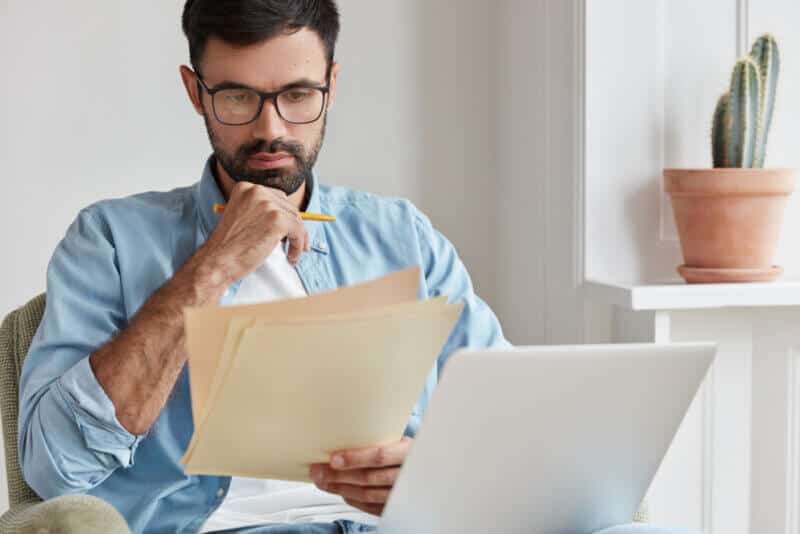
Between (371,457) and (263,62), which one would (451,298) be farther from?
(371,457)

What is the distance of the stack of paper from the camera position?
36.7 inches

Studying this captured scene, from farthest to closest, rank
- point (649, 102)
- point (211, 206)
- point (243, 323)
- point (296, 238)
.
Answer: point (649, 102) → point (211, 206) → point (296, 238) → point (243, 323)

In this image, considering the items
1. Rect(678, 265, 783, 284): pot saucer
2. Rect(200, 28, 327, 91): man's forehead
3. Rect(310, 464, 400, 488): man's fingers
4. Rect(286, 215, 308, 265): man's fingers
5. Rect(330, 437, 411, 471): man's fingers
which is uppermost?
Rect(200, 28, 327, 91): man's forehead

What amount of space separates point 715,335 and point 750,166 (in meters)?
0.34

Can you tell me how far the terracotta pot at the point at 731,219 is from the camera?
185 centimetres

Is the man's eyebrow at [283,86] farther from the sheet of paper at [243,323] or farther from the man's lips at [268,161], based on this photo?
the sheet of paper at [243,323]

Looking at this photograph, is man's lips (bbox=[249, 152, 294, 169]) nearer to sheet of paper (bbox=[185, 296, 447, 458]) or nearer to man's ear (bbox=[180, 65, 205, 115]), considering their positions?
man's ear (bbox=[180, 65, 205, 115])

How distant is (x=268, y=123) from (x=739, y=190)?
86cm

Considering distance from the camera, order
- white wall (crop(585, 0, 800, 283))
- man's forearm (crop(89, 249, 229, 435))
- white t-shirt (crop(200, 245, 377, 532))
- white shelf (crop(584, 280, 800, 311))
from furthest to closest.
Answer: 1. white wall (crop(585, 0, 800, 283))
2. white shelf (crop(584, 280, 800, 311))
3. white t-shirt (crop(200, 245, 377, 532))
4. man's forearm (crop(89, 249, 229, 435))

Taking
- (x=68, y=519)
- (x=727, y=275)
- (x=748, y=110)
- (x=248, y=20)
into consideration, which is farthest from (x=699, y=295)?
(x=68, y=519)

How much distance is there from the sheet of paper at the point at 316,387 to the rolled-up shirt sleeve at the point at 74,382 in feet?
0.98

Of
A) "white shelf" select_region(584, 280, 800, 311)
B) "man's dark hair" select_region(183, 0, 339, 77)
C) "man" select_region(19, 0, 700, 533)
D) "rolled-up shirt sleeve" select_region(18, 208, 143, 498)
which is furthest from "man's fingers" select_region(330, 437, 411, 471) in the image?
"white shelf" select_region(584, 280, 800, 311)

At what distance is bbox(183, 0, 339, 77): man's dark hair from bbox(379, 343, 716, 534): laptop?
656mm

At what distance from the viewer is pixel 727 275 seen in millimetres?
1876
